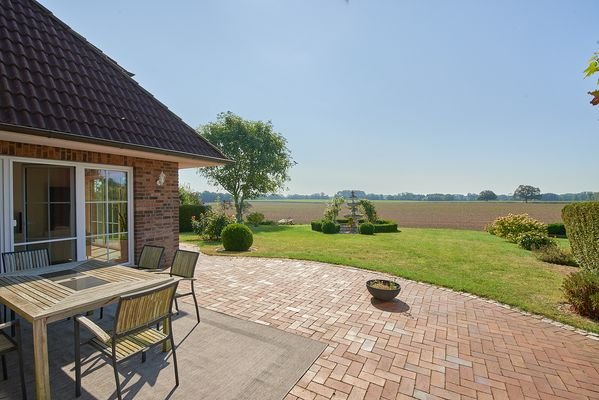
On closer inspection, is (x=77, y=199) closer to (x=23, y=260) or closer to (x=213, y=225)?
(x=23, y=260)

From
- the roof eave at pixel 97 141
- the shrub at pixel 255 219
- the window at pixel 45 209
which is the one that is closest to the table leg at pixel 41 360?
the roof eave at pixel 97 141

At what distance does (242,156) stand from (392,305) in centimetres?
2354

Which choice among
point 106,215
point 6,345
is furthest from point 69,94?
point 6,345

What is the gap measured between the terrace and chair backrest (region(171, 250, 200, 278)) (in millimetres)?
695

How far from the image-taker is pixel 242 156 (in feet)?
87.2

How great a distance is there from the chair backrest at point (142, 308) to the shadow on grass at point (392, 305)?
366 cm

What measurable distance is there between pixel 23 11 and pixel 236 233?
7889mm

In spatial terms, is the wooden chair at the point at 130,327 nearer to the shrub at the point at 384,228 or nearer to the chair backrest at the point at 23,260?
the chair backrest at the point at 23,260

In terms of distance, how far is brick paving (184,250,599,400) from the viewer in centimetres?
286

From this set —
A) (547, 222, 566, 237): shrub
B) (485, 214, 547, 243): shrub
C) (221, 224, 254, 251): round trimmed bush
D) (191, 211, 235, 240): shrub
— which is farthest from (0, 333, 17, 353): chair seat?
(547, 222, 566, 237): shrub

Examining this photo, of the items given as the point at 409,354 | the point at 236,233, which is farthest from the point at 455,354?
the point at 236,233

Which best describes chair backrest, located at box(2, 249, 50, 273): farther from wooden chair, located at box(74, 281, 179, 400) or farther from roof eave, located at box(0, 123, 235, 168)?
wooden chair, located at box(74, 281, 179, 400)

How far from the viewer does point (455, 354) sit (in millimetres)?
3518

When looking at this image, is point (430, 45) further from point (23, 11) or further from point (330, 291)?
point (23, 11)
